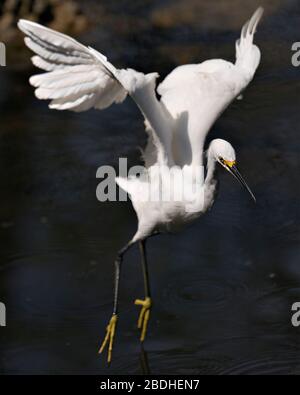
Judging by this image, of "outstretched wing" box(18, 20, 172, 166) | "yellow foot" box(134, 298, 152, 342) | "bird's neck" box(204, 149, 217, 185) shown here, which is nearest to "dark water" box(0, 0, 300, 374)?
"yellow foot" box(134, 298, 152, 342)

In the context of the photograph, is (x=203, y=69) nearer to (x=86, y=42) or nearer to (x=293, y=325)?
(x=293, y=325)

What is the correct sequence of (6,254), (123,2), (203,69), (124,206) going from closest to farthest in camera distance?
1. (203,69)
2. (6,254)
3. (124,206)
4. (123,2)

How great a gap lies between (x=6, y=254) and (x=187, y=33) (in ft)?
13.2

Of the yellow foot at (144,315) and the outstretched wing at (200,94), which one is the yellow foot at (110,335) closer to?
the yellow foot at (144,315)

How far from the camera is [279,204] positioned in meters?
6.78

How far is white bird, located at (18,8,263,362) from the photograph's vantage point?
490 centimetres

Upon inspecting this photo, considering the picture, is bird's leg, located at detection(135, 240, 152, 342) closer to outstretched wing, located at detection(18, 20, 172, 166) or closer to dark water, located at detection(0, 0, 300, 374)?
dark water, located at detection(0, 0, 300, 374)

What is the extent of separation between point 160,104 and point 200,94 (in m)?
0.37

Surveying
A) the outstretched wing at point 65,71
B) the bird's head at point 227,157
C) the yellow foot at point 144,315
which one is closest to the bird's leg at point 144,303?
the yellow foot at point 144,315

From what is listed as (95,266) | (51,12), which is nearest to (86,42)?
(51,12)

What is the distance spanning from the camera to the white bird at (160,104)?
4.90 meters

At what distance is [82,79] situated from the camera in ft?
16.5

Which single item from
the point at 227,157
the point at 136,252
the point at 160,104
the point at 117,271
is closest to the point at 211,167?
the point at 227,157

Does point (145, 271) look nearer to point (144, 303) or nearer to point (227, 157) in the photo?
point (144, 303)
